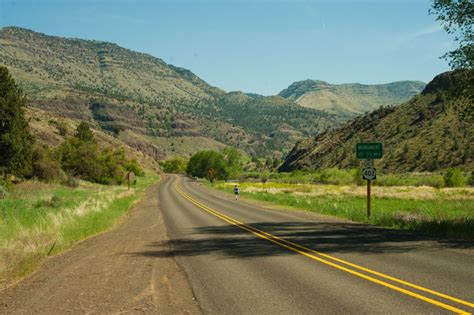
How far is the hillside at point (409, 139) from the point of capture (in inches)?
3233

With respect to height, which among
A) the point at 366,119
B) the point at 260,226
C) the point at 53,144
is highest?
the point at 366,119

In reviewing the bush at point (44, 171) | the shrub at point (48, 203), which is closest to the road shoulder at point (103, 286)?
the shrub at point (48, 203)

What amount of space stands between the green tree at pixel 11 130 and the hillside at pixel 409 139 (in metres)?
46.6

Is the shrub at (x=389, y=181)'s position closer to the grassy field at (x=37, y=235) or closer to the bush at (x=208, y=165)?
the bush at (x=208, y=165)

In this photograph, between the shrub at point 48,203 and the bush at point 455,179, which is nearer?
the shrub at point 48,203

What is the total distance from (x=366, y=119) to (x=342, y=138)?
9.08 meters

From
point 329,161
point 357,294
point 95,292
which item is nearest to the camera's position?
point 357,294

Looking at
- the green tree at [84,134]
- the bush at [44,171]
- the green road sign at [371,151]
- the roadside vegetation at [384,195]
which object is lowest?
the roadside vegetation at [384,195]

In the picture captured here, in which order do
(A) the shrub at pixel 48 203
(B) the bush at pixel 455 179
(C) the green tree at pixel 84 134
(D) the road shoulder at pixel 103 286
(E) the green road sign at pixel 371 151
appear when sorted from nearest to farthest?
1. (D) the road shoulder at pixel 103 286
2. (E) the green road sign at pixel 371 151
3. (A) the shrub at pixel 48 203
4. (B) the bush at pixel 455 179
5. (C) the green tree at pixel 84 134

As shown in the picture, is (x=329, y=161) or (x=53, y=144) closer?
(x=53, y=144)

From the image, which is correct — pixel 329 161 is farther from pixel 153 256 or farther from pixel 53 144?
pixel 153 256

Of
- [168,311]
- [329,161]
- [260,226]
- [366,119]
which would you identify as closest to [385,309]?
[168,311]

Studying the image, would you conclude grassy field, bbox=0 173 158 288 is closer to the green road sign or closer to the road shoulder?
the road shoulder

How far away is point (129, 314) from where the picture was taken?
6.91 m
